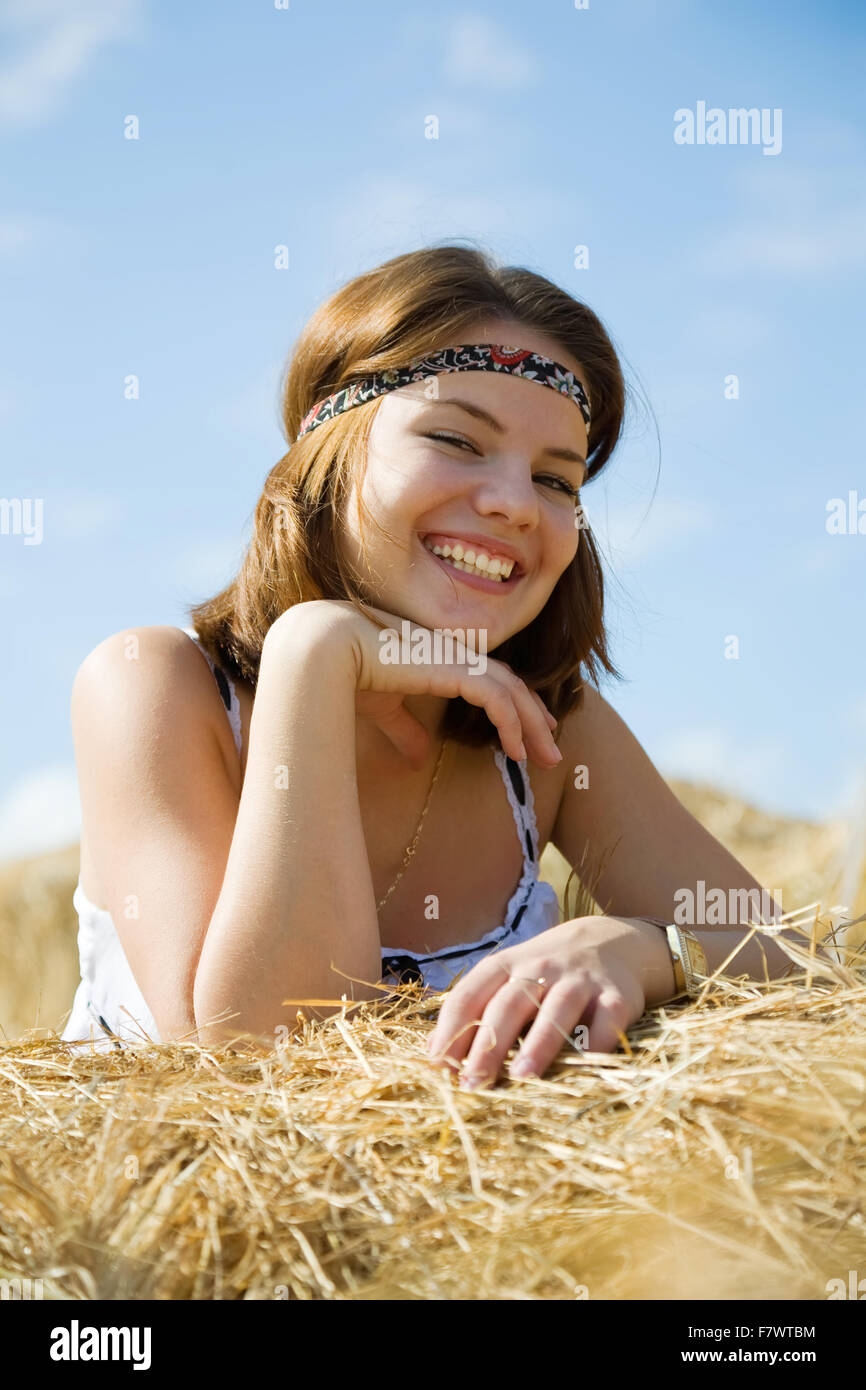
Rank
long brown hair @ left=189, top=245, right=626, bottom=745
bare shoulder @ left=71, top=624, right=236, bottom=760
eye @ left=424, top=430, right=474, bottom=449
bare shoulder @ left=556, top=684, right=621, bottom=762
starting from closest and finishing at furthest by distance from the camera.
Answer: bare shoulder @ left=71, top=624, right=236, bottom=760
eye @ left=424, top=430, right=474, bottom=449
long brown hair @ left=189, top=245, right=626, bottom=745
bare shoulder @ left=556, top=684, right=621, bottom=762

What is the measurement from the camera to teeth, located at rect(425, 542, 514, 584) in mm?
2549

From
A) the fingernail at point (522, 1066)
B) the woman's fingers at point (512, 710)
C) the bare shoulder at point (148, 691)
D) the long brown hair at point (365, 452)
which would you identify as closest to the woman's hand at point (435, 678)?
the woman's fingers at point (512, 710)

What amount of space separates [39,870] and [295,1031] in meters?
5.90

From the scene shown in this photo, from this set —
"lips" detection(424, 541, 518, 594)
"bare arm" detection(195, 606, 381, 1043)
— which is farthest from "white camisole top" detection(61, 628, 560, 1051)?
"lips" detection(424, 541, 518, 594)

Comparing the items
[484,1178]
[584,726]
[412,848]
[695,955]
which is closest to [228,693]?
[412,848]

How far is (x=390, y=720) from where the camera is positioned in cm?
277

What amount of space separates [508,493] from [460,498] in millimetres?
110

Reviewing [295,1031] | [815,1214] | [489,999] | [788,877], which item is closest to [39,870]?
[788,877]

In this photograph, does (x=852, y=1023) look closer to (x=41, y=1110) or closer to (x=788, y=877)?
(x=41, y=1110)

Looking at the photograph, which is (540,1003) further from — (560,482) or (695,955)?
(560,482)

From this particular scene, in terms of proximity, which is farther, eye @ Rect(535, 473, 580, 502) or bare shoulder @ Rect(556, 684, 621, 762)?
bare shoulder @ Rect(556, 684, 621, 762)

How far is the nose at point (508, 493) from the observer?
97.6 inches

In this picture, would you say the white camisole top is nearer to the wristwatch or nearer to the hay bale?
the wristwatch

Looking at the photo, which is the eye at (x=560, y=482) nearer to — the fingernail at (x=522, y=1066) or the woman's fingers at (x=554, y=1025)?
the woman's fingers at (x=554, y=1025)
